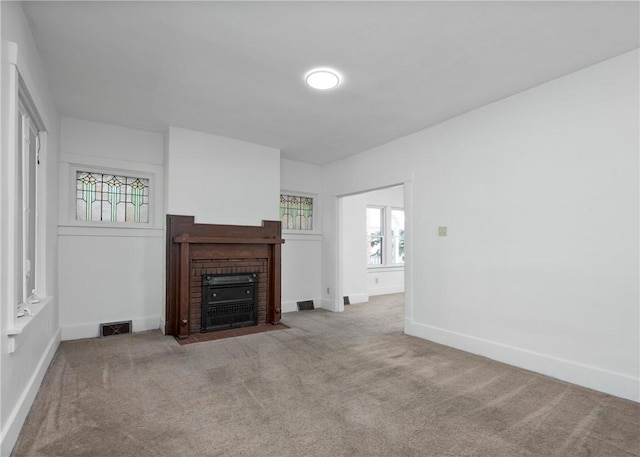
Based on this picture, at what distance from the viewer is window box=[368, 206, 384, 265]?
8055 millimetres

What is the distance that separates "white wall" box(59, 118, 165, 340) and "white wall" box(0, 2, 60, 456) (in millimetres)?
921

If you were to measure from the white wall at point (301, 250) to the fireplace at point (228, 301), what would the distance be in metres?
1.00

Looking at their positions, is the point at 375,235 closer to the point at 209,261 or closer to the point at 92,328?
the point at 209,261

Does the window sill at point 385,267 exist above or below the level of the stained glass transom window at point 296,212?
below

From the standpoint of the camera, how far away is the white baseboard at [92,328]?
13.2 feet

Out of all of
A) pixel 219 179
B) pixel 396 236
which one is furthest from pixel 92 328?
pixel 396 236

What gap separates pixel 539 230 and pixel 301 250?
3.76 metres

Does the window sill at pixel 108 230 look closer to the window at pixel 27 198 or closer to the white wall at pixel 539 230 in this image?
the window at pixel 27 198

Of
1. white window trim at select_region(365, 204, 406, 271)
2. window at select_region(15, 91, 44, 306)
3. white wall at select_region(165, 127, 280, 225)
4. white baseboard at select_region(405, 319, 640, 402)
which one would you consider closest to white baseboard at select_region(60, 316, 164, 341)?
window at select_region(15, 91, 44, 306)

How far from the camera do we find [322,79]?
10.1ft

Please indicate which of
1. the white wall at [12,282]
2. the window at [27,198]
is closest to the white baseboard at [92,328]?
the white wall at [12,282]

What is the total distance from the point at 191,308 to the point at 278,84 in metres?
2.96

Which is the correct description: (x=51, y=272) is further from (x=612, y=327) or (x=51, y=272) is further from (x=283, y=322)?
(x=612, y=327)

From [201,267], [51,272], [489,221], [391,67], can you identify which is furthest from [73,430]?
[489,221]
